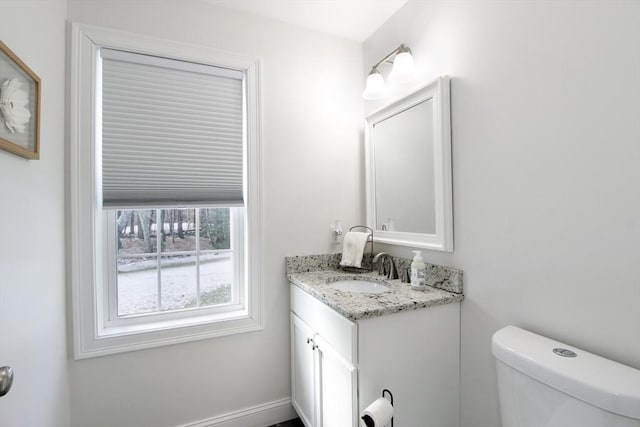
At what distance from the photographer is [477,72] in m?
1.23

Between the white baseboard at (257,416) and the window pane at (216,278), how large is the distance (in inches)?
24.3

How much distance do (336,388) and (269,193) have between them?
1067 mm

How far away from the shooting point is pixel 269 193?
69.1 inches

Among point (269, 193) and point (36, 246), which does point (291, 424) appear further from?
point (36, 246)

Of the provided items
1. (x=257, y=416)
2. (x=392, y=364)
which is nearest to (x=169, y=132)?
(x=392, y=364)

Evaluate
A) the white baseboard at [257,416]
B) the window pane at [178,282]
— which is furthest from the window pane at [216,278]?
the white baseboard at [257,416]

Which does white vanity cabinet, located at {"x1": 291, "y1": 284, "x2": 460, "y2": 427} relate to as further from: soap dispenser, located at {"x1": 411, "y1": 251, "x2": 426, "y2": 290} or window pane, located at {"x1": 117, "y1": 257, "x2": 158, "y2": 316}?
window pane, located at {"x1": 117, "y1": 257, "x2": 158, "y2": 316}

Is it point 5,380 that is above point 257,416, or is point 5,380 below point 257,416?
above

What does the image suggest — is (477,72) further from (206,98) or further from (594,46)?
(206,98)

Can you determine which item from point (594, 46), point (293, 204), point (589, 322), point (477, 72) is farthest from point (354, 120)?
point (589, 322)

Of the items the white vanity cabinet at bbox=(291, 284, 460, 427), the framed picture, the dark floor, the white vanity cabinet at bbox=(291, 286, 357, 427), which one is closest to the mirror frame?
the white vanity cabinet at bbox=(291, 284, 460, 427)

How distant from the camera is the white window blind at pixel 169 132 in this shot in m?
1.49

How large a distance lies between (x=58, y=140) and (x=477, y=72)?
6.08 ft

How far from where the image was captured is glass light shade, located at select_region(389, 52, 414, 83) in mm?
1503
